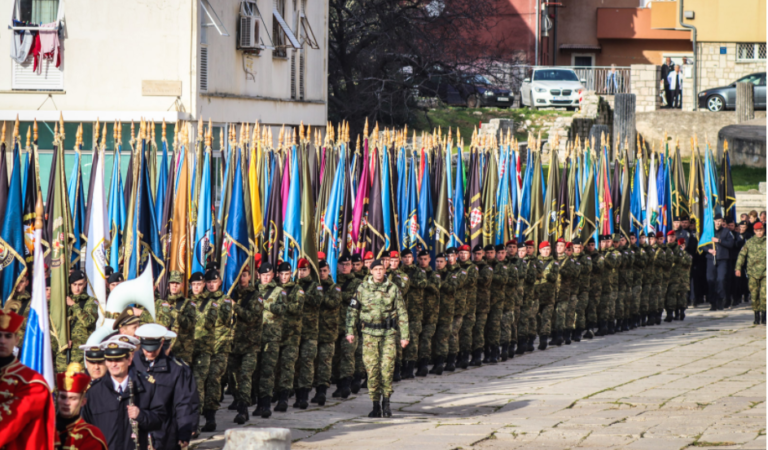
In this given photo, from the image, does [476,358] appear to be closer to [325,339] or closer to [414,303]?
[414,303]

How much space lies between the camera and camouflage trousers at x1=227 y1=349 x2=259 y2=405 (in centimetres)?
1091

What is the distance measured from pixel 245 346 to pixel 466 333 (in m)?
4.74

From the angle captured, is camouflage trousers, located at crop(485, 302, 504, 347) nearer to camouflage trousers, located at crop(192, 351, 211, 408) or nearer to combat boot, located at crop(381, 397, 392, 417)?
combat boot, located at crop(381, 397, 392, 417)

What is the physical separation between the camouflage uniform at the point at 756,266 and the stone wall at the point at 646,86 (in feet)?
65.1

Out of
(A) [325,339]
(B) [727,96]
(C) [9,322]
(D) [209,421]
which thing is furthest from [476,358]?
(B) [727,96]

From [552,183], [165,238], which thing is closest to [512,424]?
[165,238]

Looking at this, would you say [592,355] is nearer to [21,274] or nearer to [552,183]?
[552,183]

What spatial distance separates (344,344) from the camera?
500 inches

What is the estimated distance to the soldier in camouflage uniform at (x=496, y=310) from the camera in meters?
15.6

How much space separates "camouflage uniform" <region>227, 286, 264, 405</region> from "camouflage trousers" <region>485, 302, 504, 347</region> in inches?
202

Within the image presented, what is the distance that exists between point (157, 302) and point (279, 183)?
139 inches

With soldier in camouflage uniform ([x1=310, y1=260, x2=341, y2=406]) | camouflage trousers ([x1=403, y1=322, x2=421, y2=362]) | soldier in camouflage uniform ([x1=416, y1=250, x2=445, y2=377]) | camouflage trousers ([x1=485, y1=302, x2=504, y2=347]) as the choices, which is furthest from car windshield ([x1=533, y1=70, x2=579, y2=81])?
soldier in camouflage uniform ([x1=310, y1=260, x2=341, y2=406])

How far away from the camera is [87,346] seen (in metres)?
7.03

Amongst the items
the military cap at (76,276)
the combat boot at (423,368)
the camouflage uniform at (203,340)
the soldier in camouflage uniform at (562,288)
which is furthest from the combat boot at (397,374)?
the military cap at (76,276)
